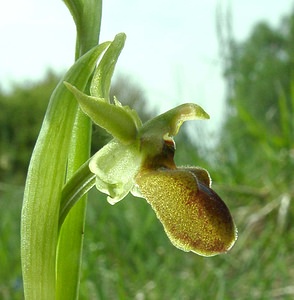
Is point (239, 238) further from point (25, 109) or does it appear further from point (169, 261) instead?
point (25, 109)

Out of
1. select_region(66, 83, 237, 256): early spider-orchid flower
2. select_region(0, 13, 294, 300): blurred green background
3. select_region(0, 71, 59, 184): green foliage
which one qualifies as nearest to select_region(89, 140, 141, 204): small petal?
select_region(66, 83, 237, 256): early spider-orchid flower

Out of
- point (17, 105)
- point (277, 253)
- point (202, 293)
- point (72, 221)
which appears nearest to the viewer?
point (72, 221)

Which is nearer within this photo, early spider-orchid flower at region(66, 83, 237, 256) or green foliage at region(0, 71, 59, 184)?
early spider-orchid flower at region(66, 83, 237, 256)

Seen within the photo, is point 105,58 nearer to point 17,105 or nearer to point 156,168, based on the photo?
point 156,168

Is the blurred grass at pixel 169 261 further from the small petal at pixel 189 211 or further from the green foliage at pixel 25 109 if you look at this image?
the green foliage at pixel 25 109

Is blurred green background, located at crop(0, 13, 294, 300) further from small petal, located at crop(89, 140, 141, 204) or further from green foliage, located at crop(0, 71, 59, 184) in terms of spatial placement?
green foliage, located at crop(0, 71, 59, 184)

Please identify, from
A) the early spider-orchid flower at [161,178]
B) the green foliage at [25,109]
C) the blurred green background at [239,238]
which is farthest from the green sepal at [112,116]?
the green foliage at [25,109]

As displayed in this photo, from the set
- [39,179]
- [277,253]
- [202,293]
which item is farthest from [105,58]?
[277,253]
